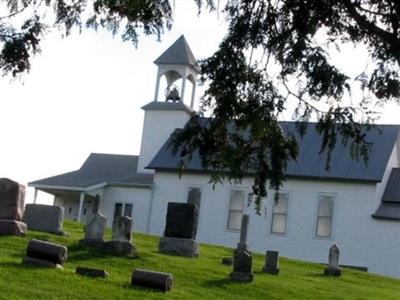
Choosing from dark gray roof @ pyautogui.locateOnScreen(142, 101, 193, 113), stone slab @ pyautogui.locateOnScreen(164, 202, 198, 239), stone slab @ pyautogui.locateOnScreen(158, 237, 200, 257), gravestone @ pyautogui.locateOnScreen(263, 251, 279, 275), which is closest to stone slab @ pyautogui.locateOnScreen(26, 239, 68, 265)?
stone slab @ pyautogui.locateOnScreen(158, 237, 200, 257)

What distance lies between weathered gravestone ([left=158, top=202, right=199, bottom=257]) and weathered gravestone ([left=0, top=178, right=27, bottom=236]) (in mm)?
3976

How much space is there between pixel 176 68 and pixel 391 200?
14548 millimetres

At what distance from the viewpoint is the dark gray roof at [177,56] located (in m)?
44.9

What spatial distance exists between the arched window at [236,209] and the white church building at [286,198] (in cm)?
5

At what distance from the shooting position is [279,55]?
33.1 feet

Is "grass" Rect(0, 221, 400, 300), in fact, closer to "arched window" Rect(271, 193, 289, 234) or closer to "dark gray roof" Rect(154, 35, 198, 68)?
"arched window" Rect(271, 193, 289, 234)

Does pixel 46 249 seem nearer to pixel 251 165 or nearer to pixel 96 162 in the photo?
pixel 251 165

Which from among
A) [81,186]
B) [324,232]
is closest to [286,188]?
[324,232]

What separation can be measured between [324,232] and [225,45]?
28.6 metres

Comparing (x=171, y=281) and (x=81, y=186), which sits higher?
(x=81, y=186)

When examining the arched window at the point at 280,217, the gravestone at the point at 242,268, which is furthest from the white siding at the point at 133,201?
the gravestone at the point at 242,268

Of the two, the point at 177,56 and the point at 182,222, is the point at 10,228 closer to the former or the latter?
the point at 182,222

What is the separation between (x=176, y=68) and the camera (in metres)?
45.0

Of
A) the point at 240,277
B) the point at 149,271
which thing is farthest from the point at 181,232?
the point at 149,271
